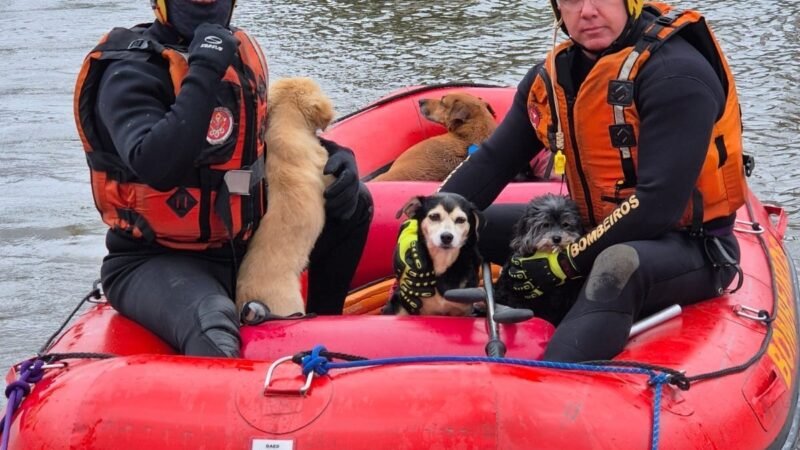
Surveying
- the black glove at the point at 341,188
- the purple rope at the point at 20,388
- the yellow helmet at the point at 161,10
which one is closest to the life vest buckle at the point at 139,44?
the yellow helmet at the point at 161,10

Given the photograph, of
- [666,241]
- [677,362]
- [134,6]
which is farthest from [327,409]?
[134,6]

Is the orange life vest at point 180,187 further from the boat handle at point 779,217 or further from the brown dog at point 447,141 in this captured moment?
the boat handle at point 779,217

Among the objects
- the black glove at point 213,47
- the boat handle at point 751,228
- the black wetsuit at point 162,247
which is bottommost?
the boat handle at point 751,228

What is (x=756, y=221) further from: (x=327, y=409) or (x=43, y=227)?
(x=43, y=227)

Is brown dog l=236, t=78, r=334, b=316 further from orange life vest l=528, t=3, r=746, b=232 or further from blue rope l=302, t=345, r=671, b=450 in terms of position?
orange life vest l=528, t=3, r=746, b=232

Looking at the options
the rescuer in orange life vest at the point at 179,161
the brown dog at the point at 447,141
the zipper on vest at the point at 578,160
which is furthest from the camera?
the brown dog at the point at 447,141

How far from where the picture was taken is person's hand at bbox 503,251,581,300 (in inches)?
129

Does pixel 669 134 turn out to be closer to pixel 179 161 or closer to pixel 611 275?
pixel 611 275

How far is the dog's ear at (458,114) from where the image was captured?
5.42m

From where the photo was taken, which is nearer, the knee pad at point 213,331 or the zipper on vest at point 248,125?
the knee pad at point 213,331

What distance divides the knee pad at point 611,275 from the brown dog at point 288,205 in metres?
0.98

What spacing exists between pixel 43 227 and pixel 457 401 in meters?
5.22

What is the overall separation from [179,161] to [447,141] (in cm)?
253

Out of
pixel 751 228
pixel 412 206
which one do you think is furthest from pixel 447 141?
pixel 412 206
